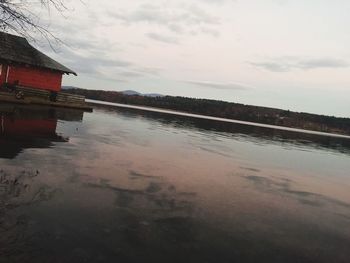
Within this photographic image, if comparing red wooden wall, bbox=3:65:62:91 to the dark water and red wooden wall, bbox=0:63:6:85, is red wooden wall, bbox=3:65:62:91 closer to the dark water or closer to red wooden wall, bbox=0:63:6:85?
red wooden wall, bbox=0:63:6:85

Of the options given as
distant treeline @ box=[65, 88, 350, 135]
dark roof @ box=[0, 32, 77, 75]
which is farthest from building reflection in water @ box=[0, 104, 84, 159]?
distant treeline @ box=[65, 88, 350, 135]

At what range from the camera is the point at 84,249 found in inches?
210

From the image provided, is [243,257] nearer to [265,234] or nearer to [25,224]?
[265,234]

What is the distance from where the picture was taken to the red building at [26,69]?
32125mm

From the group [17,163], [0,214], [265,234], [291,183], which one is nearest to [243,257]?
[265,234]

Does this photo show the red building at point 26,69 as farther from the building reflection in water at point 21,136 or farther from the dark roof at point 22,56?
the building reflection in water at point 21,136

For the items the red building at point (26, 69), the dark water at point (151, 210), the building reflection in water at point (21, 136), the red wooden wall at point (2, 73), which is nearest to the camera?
the dark water at point (151, 210)

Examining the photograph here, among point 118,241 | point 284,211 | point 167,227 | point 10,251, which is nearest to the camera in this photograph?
point 10,251

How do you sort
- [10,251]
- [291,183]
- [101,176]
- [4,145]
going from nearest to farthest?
1. [10,251]
2. [101,176]
3. [4,145]
4. [291,183]

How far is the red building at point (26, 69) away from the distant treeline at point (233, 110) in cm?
9528

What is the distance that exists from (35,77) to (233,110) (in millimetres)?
109685

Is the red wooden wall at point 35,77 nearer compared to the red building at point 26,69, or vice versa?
the red building at point 26,69

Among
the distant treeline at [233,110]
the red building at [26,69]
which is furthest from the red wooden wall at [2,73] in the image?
the distant treeline at [233,110]

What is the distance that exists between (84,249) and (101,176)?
4900 mm
